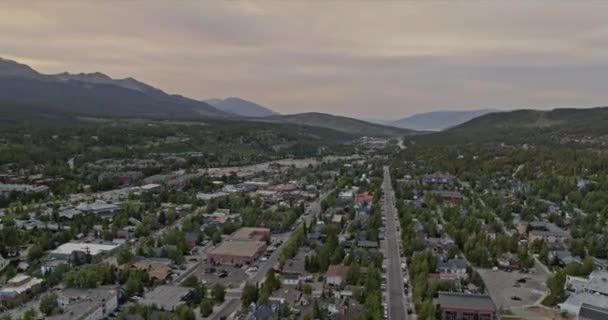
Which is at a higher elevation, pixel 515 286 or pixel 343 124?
pixel 343 124

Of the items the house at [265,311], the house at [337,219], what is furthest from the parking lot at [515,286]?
the house at [337,219]

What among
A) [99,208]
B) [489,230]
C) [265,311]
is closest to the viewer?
[265,311]

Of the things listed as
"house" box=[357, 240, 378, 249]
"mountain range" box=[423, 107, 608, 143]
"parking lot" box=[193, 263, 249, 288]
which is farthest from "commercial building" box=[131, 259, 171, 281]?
"mountain range" box=[423, 107, 608, 143]

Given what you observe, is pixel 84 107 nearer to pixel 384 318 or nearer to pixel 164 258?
pixel 164 258

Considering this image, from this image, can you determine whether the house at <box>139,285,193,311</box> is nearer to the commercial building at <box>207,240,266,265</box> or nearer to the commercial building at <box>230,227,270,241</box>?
the commercial building at <box>207,240,266,265</box>

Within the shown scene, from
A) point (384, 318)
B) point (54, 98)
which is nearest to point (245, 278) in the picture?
point (384, 318)

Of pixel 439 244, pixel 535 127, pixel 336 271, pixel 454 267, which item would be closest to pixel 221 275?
pixel 336 271

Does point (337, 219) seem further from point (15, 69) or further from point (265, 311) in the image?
point (15, 69)
